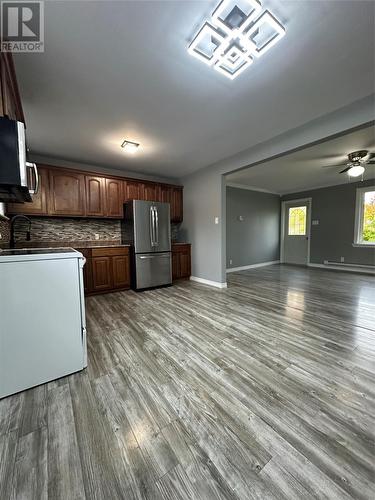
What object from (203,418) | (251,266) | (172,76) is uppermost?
(172,76)

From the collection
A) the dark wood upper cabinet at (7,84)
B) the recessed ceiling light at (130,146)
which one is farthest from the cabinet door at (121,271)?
the dark wood upper cabinet at (7,84)

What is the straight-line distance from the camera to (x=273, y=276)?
4.99 meters

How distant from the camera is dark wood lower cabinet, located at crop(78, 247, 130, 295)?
3.55 m

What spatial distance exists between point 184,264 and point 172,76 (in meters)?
3.55

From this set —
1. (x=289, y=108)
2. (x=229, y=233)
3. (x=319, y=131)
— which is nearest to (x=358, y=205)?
(x=229, y=233)

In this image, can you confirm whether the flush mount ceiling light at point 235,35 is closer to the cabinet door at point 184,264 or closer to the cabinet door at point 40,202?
the cabinet door at point 40,202

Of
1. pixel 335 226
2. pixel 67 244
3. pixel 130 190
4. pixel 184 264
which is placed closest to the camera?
pixel 67 244

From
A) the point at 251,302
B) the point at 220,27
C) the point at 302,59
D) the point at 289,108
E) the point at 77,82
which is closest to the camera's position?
the point at 220,27

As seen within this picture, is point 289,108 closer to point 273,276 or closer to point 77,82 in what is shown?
point 77,82

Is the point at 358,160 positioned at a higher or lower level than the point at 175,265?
higher

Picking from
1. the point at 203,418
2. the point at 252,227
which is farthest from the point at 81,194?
the point at 252,227

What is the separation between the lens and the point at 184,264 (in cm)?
476

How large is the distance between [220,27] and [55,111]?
78.1 inches

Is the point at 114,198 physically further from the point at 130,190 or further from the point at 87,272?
the point at 87,272
